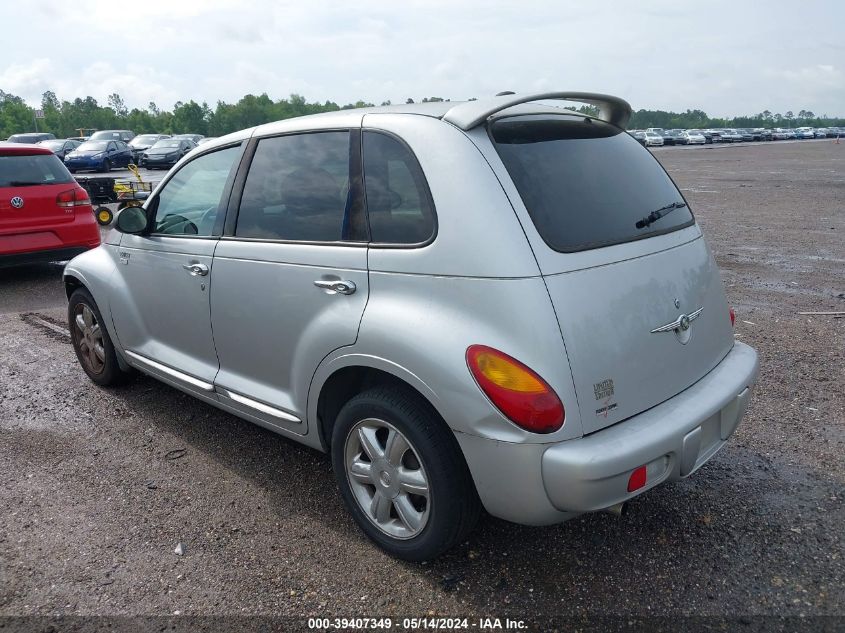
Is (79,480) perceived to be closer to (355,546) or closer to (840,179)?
(355,546)

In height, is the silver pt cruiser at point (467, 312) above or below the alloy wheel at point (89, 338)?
above

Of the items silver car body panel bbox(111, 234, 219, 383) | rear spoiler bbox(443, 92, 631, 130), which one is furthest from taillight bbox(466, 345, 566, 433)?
silver car body panel bbox(111, 234, 219, 383)

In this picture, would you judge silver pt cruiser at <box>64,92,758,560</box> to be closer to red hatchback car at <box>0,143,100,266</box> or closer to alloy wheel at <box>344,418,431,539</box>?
alloy wheel at <box>344,418,431,539</box>

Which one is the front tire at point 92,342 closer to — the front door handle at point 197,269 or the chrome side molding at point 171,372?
the chrome side molding at point 171,372

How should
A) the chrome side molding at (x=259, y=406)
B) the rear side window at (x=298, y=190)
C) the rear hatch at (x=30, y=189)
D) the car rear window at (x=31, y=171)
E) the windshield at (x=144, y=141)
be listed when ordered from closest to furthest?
the rear side window at (x=298, y=190) < the chrome side molding at (x=259, y=406) < the rear hatch at (x=30, y=189) < the car rear window at (x=31, y=171) < the windshield at (x=144, y=141)

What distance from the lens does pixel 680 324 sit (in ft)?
8.87

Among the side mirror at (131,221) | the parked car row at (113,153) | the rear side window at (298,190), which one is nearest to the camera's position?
the rear side window at (298,190)

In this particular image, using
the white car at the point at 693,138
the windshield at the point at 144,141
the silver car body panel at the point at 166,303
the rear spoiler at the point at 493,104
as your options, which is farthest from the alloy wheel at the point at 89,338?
the white car at the point at 693,138

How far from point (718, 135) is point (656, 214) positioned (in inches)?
3199

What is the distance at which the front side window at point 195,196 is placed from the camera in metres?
3.67

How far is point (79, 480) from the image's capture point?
143 inches

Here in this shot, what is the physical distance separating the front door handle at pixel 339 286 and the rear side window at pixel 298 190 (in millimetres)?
213

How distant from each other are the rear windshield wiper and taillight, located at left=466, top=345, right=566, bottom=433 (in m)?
0.96

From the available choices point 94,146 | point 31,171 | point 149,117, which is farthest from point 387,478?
point 149,117
